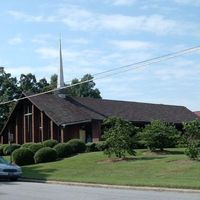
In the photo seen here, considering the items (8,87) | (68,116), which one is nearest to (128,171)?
(68,116)

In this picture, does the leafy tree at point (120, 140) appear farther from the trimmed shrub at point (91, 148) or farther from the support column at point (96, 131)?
the support column at point (96, 131)

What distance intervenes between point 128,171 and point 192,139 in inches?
159

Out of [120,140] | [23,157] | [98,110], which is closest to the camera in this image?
[120,140]

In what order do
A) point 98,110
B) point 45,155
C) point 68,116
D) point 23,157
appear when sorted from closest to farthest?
point 45,155 → point 23,157 → point 68,116 → point 98,110

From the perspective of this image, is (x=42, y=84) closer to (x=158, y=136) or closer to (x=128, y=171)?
(x=158, y=136)

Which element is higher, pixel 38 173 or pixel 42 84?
pixel 42 84

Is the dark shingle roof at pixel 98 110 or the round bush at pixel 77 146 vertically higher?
the dark shingle roof at pixel 98 110

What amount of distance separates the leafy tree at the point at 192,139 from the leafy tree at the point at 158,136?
558cm

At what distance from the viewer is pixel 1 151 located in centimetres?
5450

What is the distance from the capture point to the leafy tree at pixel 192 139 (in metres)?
28.4

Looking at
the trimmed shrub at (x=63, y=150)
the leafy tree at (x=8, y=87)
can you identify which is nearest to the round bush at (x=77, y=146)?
the trimmed shrub at (x=63, y=150)

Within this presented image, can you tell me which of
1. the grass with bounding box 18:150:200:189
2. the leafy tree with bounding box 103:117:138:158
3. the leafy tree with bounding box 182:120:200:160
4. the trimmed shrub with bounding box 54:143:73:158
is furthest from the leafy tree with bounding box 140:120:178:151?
the trimmed shrub with bounding box 54:143:73:158

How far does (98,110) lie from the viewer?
55.6 m

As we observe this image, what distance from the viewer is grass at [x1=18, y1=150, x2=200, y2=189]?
23.5 m
